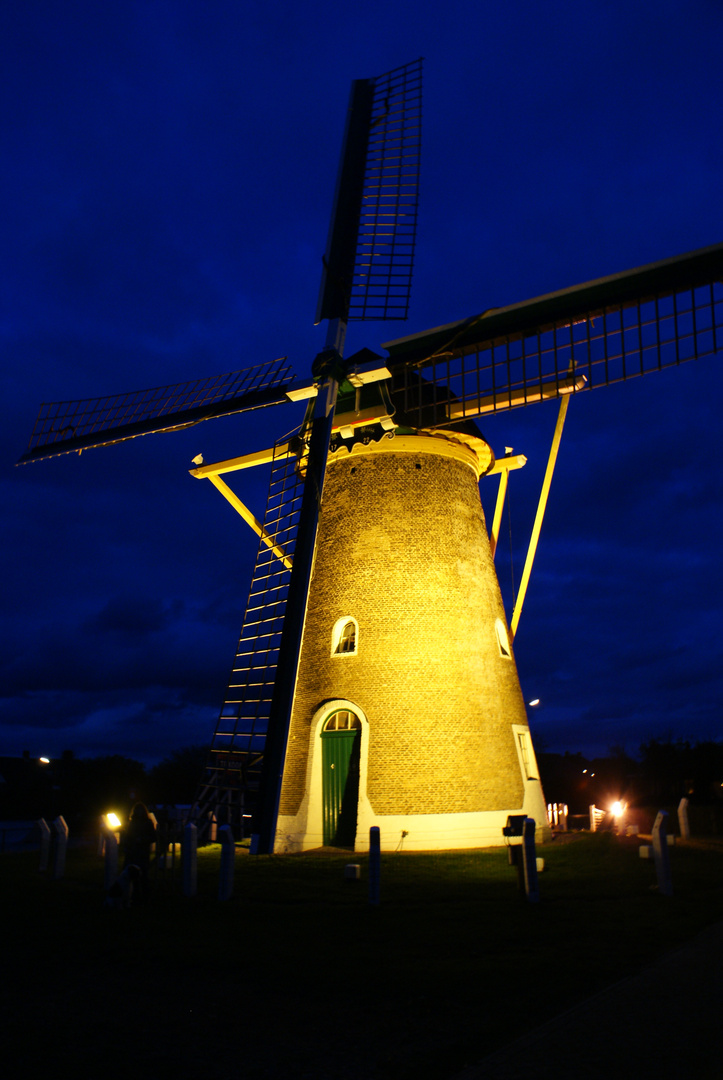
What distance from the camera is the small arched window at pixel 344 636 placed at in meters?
15.1

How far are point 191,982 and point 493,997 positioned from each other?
88.0 inches

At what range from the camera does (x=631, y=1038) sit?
427 cm

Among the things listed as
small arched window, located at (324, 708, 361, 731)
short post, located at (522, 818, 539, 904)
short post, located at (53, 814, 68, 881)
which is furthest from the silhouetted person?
small arched window, located at (324, 708, 361, 731)

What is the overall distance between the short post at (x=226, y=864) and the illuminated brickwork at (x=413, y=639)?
4.93 m

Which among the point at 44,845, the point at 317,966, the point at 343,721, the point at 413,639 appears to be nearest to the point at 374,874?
the point at 317,966

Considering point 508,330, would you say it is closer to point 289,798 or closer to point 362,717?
point 362,717

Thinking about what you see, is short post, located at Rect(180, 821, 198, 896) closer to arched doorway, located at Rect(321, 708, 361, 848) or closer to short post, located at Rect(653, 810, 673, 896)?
arched doorway, located at Rect(321, 708, 361, 848)

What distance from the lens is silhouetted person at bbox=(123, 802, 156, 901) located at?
9258 mm

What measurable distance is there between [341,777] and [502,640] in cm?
454

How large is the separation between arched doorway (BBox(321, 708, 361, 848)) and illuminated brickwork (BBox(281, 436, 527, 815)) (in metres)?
0.41

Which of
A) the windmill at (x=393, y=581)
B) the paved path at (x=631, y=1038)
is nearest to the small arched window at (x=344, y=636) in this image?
the windmill at (x=393, y=581)

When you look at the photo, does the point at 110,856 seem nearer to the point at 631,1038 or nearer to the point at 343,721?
the point at 343,721

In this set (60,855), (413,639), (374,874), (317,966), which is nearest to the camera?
(317,966)

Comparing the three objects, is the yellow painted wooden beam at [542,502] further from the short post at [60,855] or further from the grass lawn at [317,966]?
the short post at [60,855]
